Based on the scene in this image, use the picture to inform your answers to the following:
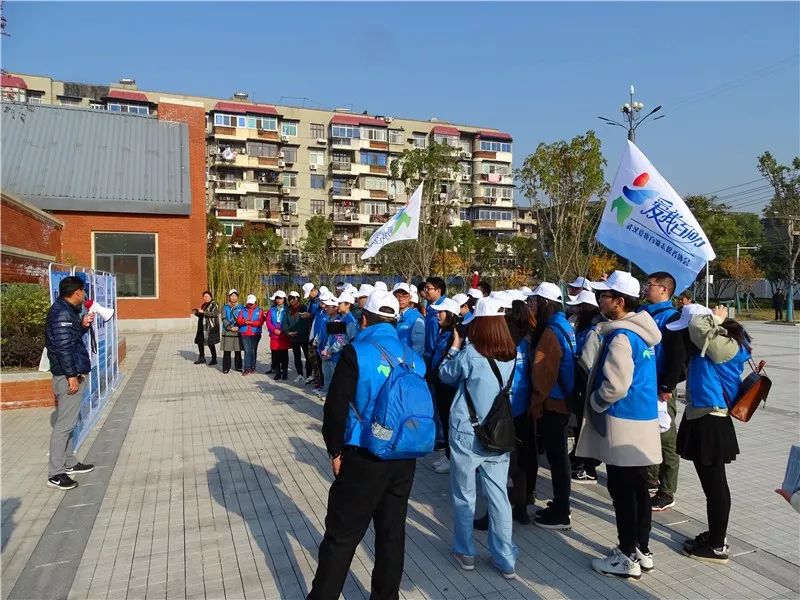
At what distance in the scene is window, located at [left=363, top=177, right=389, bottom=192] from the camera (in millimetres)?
59688

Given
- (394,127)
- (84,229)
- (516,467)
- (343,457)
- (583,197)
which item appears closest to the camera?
(343,457)

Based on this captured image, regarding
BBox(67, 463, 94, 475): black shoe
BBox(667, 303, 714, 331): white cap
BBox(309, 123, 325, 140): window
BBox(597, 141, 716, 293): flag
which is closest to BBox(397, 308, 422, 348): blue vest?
BBox(597, 141, 716, 293): flag

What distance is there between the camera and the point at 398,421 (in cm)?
329

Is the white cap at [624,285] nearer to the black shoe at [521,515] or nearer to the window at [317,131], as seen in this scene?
the black shoe at [521,515]

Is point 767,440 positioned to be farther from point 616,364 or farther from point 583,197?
point 583,197

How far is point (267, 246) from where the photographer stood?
43.8 meters

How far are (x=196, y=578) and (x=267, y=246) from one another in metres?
40.9

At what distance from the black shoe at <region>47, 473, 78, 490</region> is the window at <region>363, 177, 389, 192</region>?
55221 mm

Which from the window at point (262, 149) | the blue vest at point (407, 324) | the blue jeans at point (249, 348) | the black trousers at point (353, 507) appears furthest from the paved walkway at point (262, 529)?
the window at point (262, 149)

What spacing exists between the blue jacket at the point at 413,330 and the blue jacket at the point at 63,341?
3325 mm

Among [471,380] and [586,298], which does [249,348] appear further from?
[471,380]

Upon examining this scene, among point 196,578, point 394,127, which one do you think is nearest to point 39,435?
point 196,578

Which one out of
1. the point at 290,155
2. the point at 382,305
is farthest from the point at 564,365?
the point at 290,155

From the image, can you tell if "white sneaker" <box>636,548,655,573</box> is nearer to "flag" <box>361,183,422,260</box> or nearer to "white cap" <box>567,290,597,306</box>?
"white cap" <box>567,290,597,306</box>
